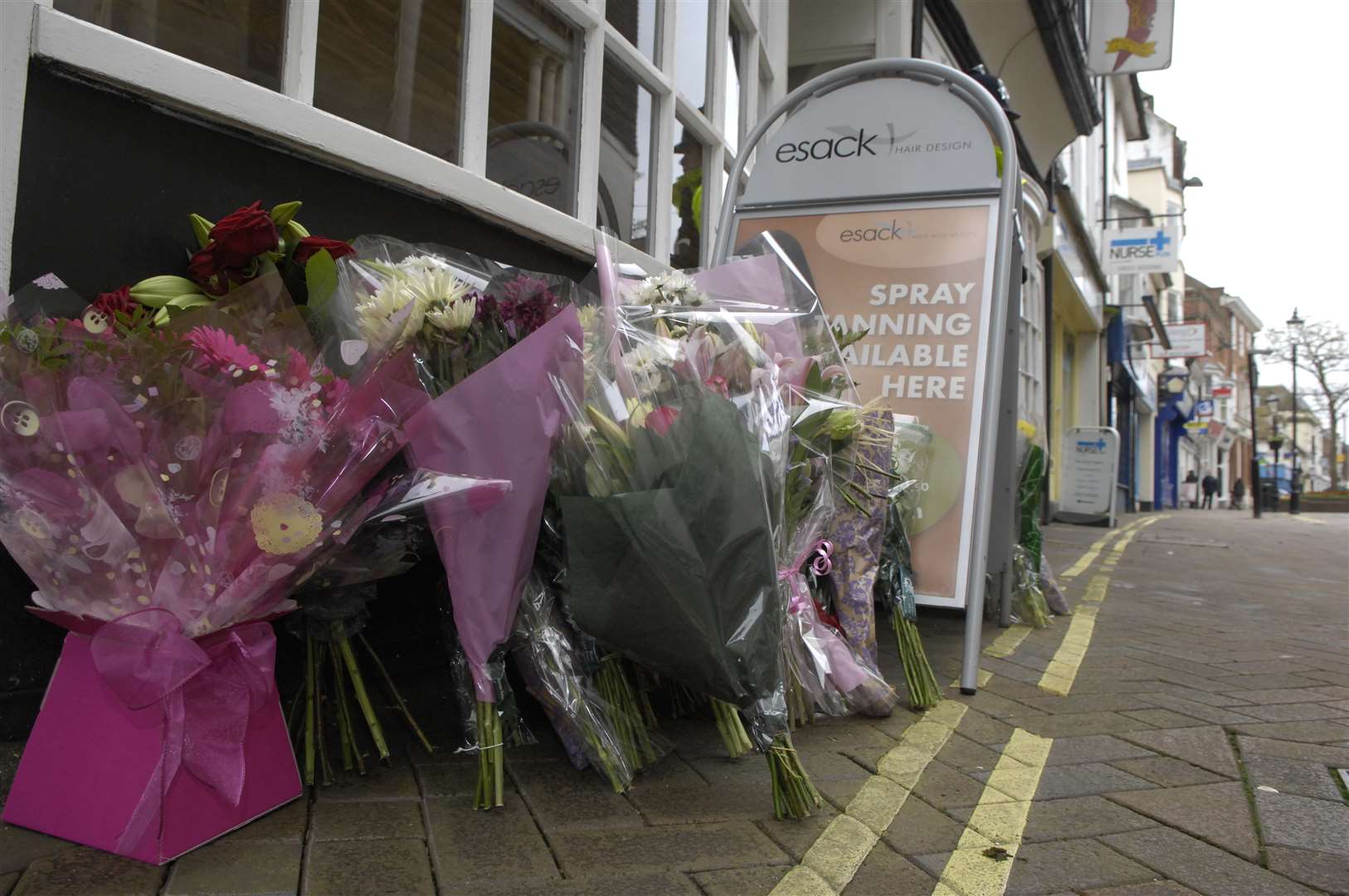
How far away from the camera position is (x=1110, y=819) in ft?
7.16

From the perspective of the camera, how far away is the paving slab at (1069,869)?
1.84 m

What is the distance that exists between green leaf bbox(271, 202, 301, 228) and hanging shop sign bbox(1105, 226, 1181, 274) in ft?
65.0

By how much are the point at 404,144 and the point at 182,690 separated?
6.59 feet

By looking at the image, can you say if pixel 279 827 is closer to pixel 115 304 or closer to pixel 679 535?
pixel 679 535

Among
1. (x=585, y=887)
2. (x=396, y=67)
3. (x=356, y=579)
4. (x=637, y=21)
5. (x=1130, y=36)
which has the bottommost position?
(x=585, y=887)

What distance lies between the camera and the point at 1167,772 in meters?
2.54

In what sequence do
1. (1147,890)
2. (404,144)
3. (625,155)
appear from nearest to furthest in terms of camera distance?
(1147,890) < (404,144) < (625,155)

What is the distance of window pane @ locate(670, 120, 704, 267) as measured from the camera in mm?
5184

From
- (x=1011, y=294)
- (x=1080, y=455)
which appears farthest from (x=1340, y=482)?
(x=1011, y=294)

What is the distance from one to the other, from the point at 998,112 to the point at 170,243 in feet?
9.50

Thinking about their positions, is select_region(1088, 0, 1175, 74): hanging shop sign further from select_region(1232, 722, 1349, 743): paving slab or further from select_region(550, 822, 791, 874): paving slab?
select_region(550, 822, 791, 874): paving slab

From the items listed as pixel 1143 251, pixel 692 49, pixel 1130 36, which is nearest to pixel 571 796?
pixel 692 49

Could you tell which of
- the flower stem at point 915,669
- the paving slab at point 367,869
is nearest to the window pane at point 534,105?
the flower stem at point 915,669

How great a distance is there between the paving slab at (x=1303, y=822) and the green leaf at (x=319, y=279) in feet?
8.33
